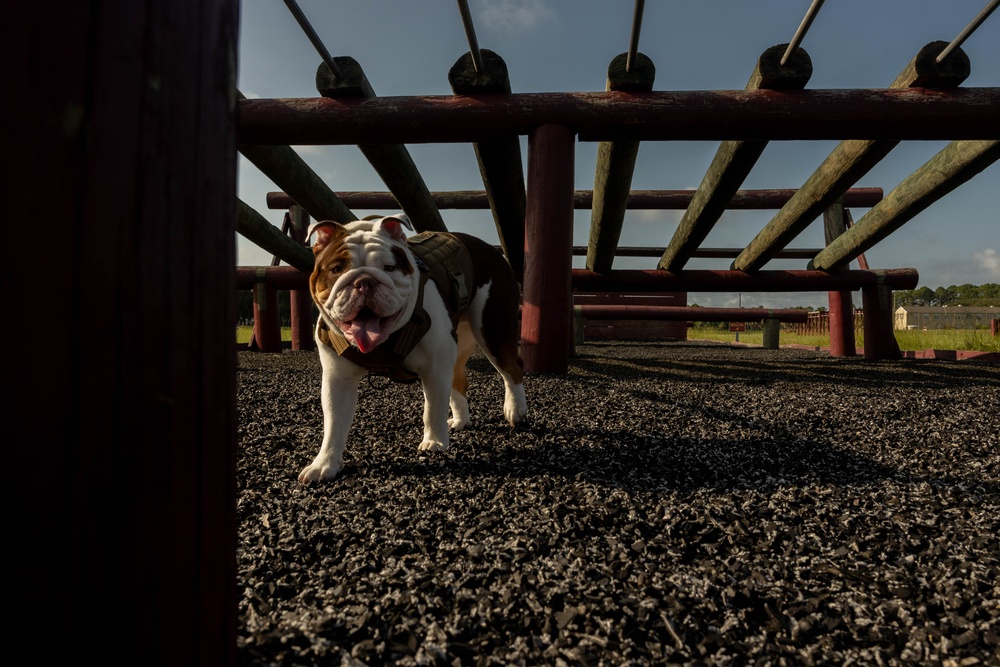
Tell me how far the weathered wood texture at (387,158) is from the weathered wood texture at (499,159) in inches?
23.8

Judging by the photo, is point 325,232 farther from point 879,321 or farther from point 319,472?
point 879,321

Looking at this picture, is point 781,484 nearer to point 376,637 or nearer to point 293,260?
point 376,637

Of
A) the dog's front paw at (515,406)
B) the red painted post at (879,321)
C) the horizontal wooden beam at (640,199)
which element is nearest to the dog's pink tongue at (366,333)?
the dog's front paw at (515,406)

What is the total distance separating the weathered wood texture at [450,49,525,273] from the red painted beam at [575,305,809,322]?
10.5 ft

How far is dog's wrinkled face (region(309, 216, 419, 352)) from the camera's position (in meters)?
1.55

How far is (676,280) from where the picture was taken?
20.9 feet

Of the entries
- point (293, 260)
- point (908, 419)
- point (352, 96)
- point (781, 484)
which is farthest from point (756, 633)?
point (293, 260)

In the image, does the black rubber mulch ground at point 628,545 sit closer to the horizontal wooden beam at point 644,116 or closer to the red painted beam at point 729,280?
the horizontal wooden beam at point 644,116

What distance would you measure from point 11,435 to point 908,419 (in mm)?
3234

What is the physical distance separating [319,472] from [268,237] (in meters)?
4.11

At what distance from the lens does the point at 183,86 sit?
0.51m

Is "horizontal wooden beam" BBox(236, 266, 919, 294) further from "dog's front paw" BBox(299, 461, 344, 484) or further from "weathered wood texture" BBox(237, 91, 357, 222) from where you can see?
"dog's front paw" BBox(299, 461, 344, 484)

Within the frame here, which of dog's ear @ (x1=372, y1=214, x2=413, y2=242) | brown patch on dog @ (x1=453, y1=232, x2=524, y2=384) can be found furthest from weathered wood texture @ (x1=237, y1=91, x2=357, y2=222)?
dog's ear @ (x1=372, y1=214, x2=413, y2=242)

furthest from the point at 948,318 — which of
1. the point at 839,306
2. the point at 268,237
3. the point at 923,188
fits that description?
the point at 268,237
